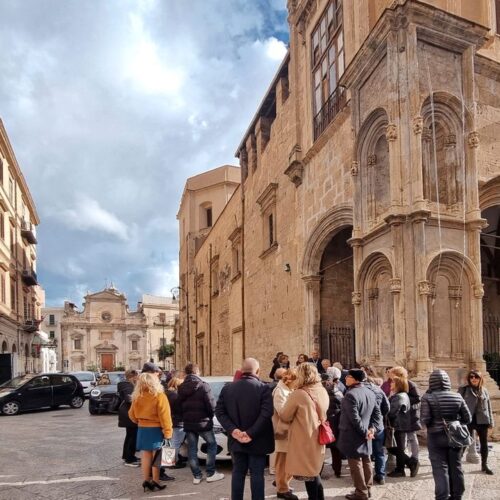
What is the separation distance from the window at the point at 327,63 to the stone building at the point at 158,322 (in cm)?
6087

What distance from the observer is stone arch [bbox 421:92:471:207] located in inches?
384

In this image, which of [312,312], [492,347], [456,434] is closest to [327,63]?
[312,312]

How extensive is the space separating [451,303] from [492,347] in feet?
7.12

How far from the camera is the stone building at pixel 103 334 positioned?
225 ft

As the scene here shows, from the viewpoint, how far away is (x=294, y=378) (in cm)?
561

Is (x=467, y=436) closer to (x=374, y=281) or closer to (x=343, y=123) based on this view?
(x=374, y=281)

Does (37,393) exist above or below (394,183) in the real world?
below

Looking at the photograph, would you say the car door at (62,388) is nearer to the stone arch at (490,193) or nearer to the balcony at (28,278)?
the stone arch at (490,193)

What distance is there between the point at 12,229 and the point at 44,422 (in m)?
21.9

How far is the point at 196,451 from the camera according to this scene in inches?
271

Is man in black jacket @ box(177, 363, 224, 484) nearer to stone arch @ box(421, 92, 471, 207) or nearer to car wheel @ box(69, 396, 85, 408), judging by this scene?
stone arch @ box(421, 92, 471, 207)

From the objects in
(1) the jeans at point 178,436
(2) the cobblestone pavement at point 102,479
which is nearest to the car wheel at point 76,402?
(2) the cobblestone pavement at point 102,479

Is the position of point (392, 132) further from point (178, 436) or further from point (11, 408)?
point (11, 408)

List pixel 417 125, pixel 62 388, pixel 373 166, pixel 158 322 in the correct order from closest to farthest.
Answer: pixel 417 125 < pixel 373 166 < pixel 62 388 < pixel 158 322
